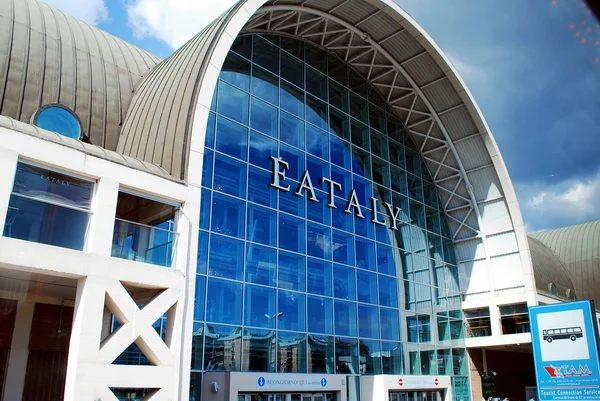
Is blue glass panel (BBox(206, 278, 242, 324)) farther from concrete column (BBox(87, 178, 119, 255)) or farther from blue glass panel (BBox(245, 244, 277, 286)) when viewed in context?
concrete column (BBox(87, 178, 119, 255))

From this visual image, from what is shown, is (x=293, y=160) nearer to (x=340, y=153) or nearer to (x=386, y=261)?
(x=340, y=153)

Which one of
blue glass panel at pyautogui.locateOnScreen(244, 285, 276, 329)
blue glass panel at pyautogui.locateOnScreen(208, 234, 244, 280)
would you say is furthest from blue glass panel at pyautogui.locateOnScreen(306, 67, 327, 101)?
blue glass panel at pyautogui.locateOnScreen(244, 285, 276, 329)

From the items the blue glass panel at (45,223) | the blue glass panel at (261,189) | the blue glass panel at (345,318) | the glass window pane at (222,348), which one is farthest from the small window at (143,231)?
the blue glass panel at (345,318)

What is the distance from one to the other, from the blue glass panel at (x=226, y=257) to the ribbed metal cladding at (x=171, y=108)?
356cm

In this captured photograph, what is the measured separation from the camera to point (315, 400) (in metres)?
19.8

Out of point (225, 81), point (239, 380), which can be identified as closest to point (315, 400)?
point (239, 380)

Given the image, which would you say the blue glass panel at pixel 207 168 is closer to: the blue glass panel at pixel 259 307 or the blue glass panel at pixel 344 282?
the blue glass panel at pixel 259 307

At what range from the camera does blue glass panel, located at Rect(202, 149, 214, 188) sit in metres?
19.4

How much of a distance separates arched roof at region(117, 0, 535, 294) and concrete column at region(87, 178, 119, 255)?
609cm

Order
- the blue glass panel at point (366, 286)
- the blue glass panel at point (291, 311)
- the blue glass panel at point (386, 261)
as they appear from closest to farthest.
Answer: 1. the blue glass panel at point (291, 311)
2. the blue glass panel at point (366, 286)
3. the blue glass panel at point (386, 261)

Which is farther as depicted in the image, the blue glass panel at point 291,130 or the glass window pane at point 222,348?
the blue glass panel at point 291,130

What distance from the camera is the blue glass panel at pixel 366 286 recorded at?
949 inches

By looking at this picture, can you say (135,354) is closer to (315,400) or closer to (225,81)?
(315,400)

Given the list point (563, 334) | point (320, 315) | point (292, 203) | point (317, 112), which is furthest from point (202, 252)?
point (563, 334)
